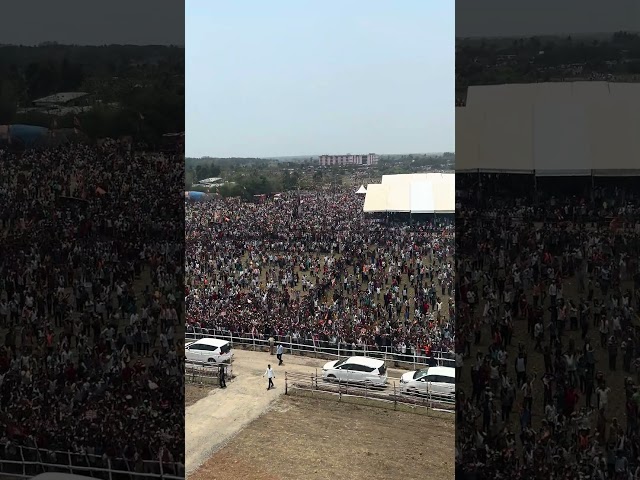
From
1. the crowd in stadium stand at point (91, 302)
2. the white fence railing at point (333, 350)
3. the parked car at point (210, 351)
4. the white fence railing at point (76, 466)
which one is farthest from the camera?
the parked car at point (210, 351)

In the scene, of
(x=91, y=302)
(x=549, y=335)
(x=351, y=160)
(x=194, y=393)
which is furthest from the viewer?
(x=351, y=160)

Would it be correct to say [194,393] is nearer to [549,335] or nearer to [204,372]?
[204,372]

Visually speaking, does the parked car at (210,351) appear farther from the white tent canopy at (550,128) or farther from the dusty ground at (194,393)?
the white tent canopy at (550,128)

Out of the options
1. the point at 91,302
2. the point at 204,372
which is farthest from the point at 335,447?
the point at 91,302

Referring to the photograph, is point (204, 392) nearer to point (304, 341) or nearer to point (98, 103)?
point (304, 341)

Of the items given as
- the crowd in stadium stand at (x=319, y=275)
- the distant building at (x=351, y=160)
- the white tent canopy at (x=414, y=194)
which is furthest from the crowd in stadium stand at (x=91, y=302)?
the distant building at (x=351, y=160)

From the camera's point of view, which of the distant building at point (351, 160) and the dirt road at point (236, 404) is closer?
the dirt road at point (236, 404)
